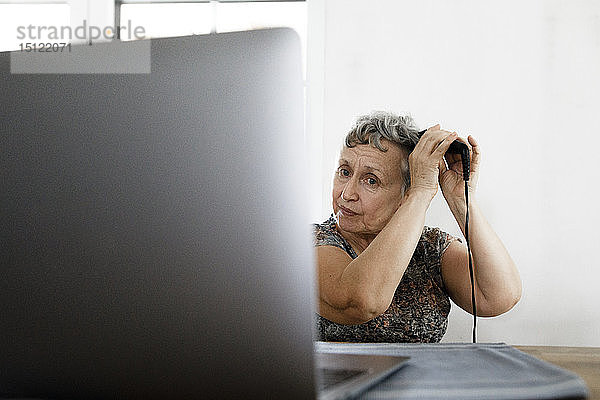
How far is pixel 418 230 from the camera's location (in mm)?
1351

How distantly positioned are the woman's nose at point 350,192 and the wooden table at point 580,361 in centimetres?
53

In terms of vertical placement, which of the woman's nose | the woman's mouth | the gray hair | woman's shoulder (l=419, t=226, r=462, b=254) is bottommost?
woman's shoulder (l=419, t=226, r=462, b=254)

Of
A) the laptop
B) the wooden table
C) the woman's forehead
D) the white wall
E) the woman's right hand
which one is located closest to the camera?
the laptop

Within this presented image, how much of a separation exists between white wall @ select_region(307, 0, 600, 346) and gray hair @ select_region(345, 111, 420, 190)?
551mm

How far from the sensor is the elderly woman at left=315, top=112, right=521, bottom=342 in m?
1.45

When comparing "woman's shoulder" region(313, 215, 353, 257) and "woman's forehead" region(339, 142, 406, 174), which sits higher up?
"woman's forehead" region(339, 142, 406, 174)

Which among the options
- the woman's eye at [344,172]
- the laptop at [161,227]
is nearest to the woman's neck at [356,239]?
the woman's eye at [344,172]

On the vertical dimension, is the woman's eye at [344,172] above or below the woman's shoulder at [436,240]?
above

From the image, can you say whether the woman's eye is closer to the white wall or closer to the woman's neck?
the woman's neck

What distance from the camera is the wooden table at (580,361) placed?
Result: 0.85 m

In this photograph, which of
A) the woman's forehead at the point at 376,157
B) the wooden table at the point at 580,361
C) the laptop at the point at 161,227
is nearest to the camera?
the laptop at the point at 161,227

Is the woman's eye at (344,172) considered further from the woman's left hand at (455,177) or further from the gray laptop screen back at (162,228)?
the gray laptop screen back at (162,228)

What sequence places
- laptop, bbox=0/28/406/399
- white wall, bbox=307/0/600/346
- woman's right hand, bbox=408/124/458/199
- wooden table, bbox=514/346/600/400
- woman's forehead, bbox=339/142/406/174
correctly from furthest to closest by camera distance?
white wall, bbox=307/0/600/346 < woman's forehead, bbox=339/142/406/174 < woman's right hand, bbox=408/124/458/199 < wooden table, bbox=514/346/600/400 < laptop, bbox=0/28/406/399

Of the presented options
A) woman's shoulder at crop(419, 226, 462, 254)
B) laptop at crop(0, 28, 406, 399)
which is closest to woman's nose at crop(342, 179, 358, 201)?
woman's shoulder at crop(419, 226, 462, 254)
